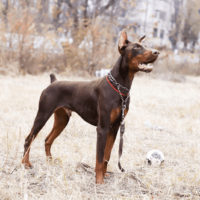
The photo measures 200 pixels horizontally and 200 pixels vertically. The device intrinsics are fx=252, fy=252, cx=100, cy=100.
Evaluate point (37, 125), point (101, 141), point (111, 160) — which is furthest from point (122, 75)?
point (111, 160)

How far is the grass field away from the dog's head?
1175 millimetres

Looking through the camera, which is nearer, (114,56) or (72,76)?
(72,76)

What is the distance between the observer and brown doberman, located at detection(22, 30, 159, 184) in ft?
7.99

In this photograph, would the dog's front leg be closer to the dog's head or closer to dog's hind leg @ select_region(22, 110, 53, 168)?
the dog's head

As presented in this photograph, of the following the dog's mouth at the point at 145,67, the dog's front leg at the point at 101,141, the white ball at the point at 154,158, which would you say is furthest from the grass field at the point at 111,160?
the dog's mouth at the point at 145,67

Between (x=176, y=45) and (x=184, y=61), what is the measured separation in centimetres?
1289

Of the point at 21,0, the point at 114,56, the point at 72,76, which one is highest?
the point at 21,0

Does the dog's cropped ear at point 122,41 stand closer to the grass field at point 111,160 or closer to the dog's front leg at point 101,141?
the dog's front leg at point 101,141

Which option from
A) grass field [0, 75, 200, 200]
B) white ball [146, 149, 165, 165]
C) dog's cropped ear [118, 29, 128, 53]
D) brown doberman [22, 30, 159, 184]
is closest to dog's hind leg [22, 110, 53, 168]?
brown doberman [22, 30, 159, 184]

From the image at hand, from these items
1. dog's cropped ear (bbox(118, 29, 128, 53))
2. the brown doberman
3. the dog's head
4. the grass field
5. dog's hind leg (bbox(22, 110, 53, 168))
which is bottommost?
the grass field

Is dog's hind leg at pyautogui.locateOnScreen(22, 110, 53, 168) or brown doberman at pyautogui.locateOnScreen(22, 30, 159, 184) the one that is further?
dog's hind leg at pyautogui.locateOnScreen(22, 110, 53, 168)

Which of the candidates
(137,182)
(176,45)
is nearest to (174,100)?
(137,182)

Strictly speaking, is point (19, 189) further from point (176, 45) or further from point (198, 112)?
point (176, 45)

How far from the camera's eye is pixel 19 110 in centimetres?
Answer: 586
